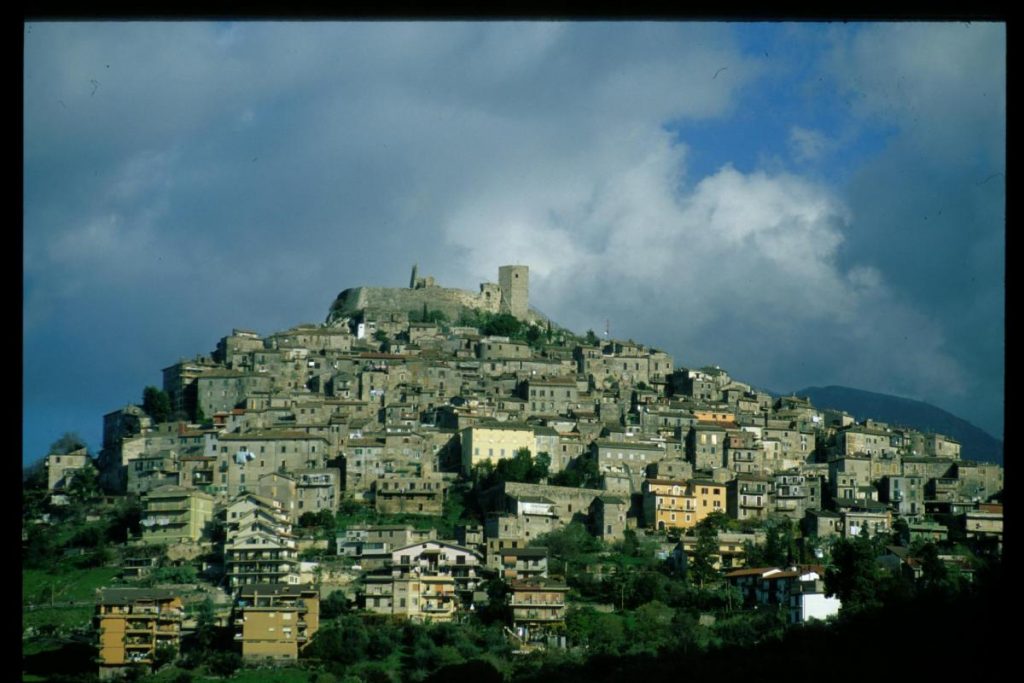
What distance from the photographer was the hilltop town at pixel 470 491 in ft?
53.8

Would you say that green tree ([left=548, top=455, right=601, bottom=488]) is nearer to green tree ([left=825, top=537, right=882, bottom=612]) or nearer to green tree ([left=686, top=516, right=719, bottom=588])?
green tree ([left=686, top=516, right=719, bottom=588])

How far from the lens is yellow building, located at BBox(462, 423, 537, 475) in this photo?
2498 cm

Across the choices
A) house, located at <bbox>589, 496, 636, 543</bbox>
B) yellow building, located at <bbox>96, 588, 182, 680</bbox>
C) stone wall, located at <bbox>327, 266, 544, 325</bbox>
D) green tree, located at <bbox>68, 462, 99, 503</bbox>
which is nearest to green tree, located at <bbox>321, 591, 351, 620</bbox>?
yellow building, located at <bbox>96, 588, 182, 680</bbox>

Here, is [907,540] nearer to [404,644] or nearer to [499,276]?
[404,644]

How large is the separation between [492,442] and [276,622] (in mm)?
11343

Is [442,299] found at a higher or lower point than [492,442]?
higher

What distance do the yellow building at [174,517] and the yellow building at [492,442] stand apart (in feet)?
17.0

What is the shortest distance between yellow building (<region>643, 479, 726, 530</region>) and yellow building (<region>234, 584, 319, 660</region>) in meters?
8.61

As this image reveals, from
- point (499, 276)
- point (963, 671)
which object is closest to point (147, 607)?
point (963, 671)

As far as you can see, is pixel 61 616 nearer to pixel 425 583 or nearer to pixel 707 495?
pixel 425 583

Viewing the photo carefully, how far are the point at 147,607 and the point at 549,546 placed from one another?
756 centimetres

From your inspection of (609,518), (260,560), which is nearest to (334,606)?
(260,560)

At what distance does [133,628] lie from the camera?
13.6 metres

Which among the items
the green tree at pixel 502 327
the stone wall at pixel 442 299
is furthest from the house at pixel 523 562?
the stone wall at pixel 442 299
